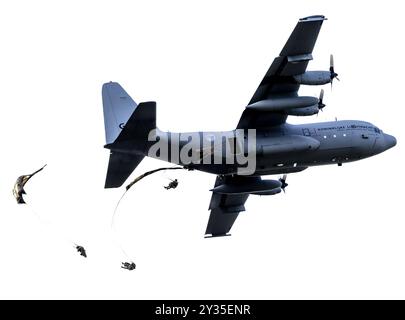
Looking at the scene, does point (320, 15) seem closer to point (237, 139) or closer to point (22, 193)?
point (237, 139)

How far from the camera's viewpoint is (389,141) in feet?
183

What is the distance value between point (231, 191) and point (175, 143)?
6229 millimetres

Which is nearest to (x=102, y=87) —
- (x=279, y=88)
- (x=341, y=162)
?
(x=279, y=88)

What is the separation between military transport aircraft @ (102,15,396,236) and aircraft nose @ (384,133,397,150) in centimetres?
92

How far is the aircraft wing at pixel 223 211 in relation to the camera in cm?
5872

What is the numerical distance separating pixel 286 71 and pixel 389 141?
8013 mm

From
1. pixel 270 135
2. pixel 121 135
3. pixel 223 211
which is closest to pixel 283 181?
pixel 223 211

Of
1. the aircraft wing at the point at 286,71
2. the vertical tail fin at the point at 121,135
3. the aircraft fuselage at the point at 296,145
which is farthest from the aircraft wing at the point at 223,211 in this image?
the vertical tail fin at the point at 121,135

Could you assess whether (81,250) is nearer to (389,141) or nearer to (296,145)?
(296,145)

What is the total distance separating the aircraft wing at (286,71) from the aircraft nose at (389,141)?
19.5 ft

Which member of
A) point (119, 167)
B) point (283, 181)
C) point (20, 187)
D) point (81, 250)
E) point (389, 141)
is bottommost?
point (283, 181)

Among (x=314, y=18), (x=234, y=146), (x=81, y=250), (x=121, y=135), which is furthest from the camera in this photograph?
(x=234, y=146)

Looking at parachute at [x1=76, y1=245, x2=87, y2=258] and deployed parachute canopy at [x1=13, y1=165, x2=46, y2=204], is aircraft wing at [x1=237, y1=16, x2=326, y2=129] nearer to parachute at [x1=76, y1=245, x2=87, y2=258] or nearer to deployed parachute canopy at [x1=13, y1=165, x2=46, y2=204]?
parachute at [x1=76, y1=245, x2=87, y2=258]

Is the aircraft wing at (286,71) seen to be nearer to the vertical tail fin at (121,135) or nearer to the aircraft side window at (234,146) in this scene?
the aircraft side window at (234,146)
